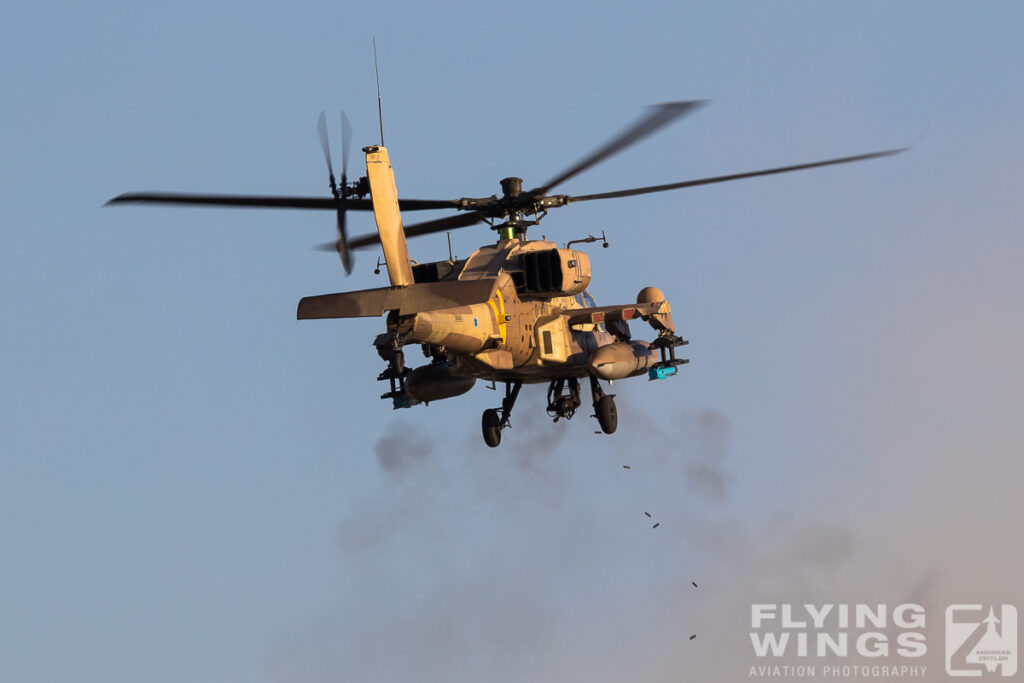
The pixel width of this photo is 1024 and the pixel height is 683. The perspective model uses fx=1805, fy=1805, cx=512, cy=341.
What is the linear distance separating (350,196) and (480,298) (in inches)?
146

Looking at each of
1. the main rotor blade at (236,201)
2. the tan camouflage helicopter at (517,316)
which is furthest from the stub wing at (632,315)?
the main rotor blade at (236,201)

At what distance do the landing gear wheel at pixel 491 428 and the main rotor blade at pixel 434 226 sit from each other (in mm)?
5224

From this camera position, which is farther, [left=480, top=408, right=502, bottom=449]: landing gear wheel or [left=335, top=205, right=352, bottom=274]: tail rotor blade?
[left=480, top=408, right=502, bottom=449]: landing gear wheel

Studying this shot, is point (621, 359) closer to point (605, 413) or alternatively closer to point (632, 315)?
point (632, 315)

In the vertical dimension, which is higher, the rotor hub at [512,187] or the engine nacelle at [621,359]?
the rotor hub at [512,187]

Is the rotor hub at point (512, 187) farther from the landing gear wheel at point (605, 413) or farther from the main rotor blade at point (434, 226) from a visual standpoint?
the landing gear wheel at point (605, 413)

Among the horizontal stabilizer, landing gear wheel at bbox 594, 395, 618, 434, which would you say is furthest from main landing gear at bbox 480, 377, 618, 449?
the horizontal stabilizer

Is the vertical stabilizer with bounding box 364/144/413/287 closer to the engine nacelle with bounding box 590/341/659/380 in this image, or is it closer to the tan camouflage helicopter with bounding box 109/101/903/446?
the tan camouflage helicopter with bounding box 109/101/903/446

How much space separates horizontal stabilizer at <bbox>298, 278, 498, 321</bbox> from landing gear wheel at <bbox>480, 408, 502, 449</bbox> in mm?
9157

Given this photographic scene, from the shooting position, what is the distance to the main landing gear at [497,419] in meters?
49.3

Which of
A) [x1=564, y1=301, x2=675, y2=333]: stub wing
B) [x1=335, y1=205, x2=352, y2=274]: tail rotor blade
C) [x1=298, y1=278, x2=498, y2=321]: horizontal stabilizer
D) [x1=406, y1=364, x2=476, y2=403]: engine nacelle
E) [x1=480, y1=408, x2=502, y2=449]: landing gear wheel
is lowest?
[x1=480, y1=408, x2=502, y2=449]: landing gear wheel

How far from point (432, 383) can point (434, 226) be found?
447cm

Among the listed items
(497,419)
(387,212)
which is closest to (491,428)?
(497,419)

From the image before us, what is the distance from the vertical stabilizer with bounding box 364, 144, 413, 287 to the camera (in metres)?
40.7
